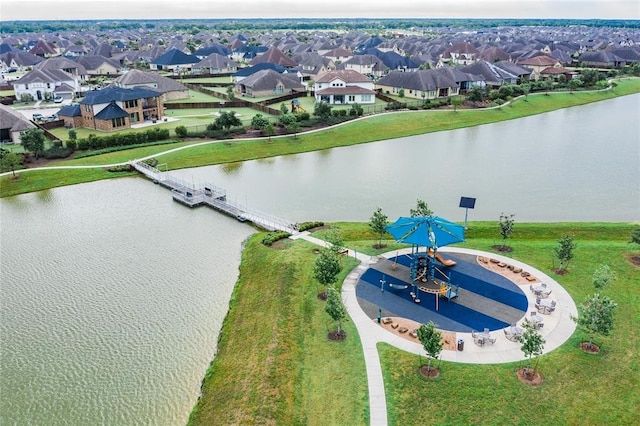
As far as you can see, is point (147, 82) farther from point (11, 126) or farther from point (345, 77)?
point (345, 77)

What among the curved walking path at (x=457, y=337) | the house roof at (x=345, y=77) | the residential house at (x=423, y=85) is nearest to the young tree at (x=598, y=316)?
the curved walking path at (x=457, y=337)

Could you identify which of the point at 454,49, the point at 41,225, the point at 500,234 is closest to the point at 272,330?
the point at 500,234

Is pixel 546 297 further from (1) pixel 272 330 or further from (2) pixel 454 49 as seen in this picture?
(2) pixel 454 49

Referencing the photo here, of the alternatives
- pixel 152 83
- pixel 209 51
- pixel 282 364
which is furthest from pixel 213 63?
pixel 282 364

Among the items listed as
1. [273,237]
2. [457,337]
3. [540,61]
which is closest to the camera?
[457,337]

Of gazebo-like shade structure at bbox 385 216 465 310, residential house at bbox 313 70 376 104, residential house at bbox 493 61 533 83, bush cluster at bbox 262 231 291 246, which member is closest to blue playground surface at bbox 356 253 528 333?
gazebo-like shade structure at bbox 385 216 465 310

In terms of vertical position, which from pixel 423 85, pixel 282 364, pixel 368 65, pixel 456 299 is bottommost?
pixel 282 364

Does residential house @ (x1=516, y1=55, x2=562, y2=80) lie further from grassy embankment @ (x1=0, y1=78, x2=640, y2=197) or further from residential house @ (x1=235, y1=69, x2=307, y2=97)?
residential house @ (x1=235, y1=69, x2=307, y2=97)
